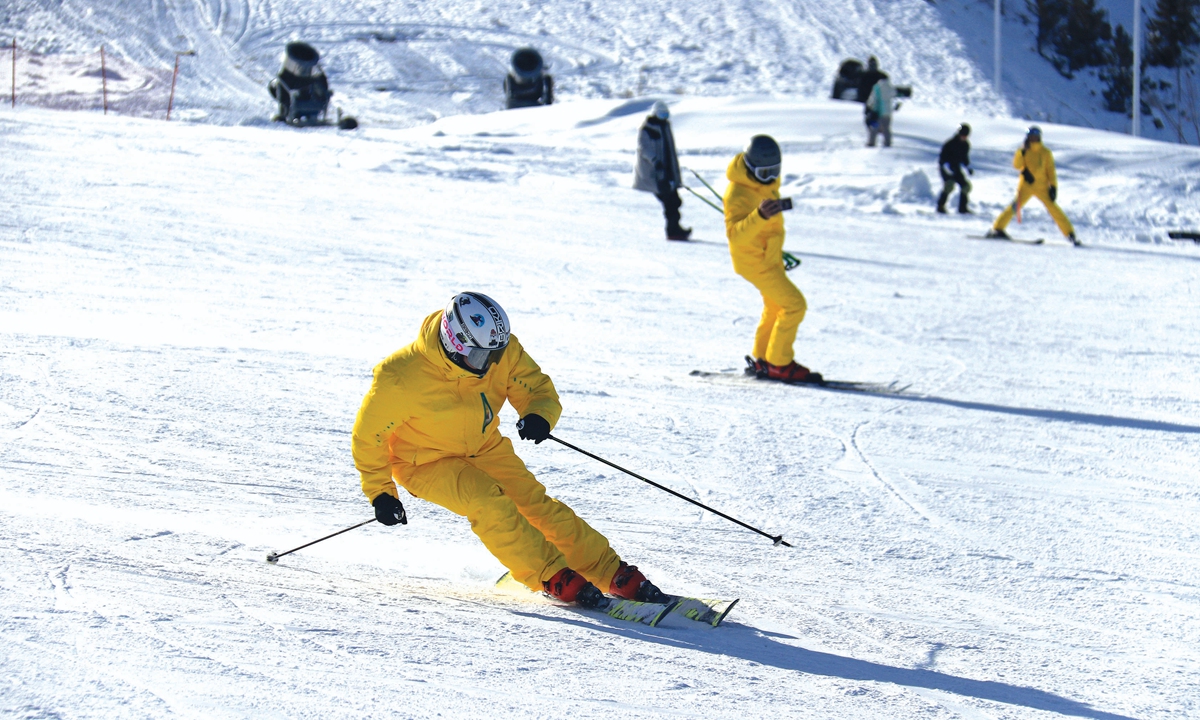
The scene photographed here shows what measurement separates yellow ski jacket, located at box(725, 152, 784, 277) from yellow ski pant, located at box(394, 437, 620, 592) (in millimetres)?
3932

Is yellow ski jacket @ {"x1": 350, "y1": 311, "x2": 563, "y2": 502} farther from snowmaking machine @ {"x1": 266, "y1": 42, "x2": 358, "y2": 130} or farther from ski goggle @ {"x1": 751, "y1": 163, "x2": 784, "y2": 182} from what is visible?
snowmaking machine @ {"x1": 266, "y1": 42, "x2": 358, "y2": 130}

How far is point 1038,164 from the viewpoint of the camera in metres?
14.2

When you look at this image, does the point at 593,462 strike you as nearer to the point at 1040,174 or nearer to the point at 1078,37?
the point at 1040,174

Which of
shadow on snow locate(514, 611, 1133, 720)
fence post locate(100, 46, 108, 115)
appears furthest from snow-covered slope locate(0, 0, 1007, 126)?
shadow on snow locate(514, 611, 1133, 720)

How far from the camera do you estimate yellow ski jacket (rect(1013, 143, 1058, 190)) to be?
14180 mm

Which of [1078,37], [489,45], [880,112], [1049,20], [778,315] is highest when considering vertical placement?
[1049,20]

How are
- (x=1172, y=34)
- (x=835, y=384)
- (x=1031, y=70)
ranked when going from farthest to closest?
(x=1172, y=34) < (x=1031, y=70) < (x=835, y=384)

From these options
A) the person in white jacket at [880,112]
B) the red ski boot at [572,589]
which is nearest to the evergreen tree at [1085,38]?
the person in white jacket at [880,112]

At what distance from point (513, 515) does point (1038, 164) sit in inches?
469

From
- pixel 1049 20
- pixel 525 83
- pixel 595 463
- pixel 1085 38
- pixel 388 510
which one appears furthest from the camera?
pixel 1049 20

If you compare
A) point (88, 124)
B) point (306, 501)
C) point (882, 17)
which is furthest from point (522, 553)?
point (882, 17)

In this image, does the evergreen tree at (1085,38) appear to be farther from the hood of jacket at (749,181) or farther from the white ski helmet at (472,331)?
the white ski helmet at (472,331)

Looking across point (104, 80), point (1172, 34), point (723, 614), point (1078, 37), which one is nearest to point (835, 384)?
point (723, 614)

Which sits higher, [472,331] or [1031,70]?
[1031,70]
